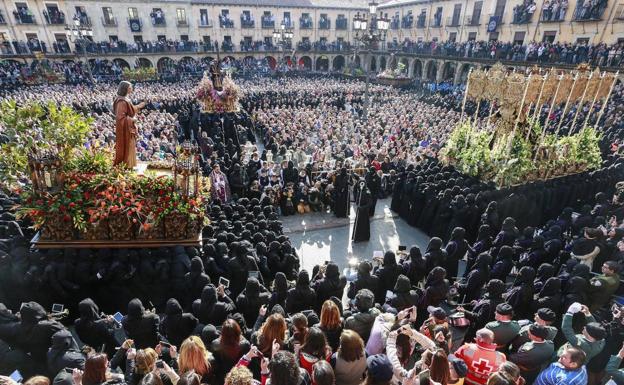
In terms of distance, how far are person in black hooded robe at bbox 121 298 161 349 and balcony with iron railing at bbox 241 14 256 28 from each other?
46.6m

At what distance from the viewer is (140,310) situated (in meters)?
4.54

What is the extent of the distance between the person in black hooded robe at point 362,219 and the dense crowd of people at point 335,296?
0.79 meters

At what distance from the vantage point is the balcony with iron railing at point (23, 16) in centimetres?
3397

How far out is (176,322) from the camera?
4.59 meters

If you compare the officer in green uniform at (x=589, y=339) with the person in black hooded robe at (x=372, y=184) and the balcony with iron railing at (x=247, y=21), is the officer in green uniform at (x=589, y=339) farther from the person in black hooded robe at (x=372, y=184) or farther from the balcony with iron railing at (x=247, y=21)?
the balcony with iron railing at (x=247, y=21)

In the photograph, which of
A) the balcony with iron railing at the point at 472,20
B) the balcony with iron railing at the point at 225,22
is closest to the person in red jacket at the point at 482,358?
the balcony with iron railing at the point at 472,20

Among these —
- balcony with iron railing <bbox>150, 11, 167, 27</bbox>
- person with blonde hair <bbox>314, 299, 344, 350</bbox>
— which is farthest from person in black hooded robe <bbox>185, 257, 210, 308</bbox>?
balcony with iron railing <bbox>150, 11, 167, 27</bbox>

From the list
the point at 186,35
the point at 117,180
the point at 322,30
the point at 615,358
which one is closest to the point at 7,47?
the point at 186,35

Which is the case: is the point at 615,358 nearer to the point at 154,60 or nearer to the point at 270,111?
the point at 270,111

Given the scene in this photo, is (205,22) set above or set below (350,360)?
above

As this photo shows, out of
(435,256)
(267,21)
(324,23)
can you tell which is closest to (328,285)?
(435,256)

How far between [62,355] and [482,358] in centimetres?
451

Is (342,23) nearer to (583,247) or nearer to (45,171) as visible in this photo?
(583,247)

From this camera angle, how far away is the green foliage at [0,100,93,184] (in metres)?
6.88
